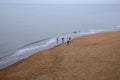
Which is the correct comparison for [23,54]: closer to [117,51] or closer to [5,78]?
[5,78]

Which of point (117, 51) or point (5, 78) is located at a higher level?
point (117, 51)

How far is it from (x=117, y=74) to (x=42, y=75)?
8466 mm

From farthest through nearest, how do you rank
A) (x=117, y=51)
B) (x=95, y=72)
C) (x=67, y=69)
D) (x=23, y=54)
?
(x=23, y=54)
(x=117, y=51)
(x=67, y=69)
(x=95, y=72)

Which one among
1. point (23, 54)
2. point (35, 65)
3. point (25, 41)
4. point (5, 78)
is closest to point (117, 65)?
point (35, 65)

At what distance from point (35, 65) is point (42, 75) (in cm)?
456

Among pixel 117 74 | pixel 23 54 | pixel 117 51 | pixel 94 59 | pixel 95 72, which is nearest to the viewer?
pixel 117 74

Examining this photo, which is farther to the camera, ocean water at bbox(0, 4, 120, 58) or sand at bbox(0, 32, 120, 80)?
ocean water at bbox(0, 4, 120, 58)

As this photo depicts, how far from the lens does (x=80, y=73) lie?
19.9 meters

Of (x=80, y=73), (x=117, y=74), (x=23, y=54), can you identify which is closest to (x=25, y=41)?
(x=23, y=54)

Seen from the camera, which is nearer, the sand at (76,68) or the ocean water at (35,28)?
the sand at (76,68)

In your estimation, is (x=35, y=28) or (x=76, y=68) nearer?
(x=76, y=68)

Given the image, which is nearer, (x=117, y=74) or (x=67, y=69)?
(x=117, y=74)

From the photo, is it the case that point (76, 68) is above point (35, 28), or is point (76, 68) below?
below

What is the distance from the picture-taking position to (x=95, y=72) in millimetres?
19562
